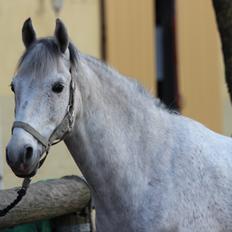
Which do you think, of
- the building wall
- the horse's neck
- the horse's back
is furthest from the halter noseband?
the building wall

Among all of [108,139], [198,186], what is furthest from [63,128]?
[198,186]

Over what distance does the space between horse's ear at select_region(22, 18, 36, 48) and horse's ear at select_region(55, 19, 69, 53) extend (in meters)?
0.17

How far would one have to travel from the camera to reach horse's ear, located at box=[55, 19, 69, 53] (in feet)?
15.1

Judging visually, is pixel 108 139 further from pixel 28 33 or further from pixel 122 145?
pixel 28 33

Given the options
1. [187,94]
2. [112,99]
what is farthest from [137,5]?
[112,99]

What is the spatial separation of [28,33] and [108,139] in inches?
26.3

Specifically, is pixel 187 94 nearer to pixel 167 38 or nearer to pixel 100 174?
pixel 167 38

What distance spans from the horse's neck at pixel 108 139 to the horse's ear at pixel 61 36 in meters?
0.17

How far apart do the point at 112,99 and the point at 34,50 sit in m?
0.49

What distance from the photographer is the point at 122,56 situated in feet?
34.2

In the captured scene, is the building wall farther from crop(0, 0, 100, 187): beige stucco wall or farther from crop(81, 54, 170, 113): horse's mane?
crop(81, 54, 170, 113): horse's mane

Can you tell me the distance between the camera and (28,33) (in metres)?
4.78

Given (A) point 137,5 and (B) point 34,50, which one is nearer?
(B) point 34,50

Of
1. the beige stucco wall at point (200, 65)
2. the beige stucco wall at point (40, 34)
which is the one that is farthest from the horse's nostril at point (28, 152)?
the beige stucco wall at point (200, 65)
